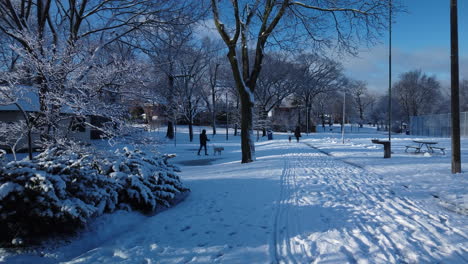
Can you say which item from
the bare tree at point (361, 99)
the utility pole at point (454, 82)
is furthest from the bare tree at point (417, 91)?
the utility pole at point (454, 82)

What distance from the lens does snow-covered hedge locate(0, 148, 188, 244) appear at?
3.60 m

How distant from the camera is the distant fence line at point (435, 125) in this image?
101 ft

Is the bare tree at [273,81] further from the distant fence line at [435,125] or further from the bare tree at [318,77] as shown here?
the distant fence line at [435,125]

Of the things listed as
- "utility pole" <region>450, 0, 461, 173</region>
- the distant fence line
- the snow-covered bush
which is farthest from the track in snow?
the distant fence line

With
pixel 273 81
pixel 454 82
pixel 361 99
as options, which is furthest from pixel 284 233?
pixel 361 99

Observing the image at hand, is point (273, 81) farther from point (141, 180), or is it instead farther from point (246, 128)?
point (141, 180)

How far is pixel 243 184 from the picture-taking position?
740cm

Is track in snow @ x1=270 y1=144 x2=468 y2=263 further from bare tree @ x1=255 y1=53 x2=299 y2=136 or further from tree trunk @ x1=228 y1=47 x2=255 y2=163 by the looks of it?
bare tree @ x1=255 y1=53 x2=299 y2=136

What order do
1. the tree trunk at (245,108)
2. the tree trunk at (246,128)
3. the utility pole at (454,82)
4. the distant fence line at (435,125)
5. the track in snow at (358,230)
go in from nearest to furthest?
the track in snow at (358,230) → the utility pole at (454,82) → the tree trunk at (245,108) → the tree trunk at (246,128) → the distant fence line at (435,125)

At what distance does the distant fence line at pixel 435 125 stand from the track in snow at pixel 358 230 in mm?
32129

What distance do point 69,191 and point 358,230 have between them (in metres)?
4.26

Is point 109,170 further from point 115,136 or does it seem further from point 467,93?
point 467,93

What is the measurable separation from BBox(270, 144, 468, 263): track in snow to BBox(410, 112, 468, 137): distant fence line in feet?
105

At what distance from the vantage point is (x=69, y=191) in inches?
164
